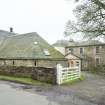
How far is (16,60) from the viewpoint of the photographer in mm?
25719

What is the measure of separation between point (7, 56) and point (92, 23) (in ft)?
41.3

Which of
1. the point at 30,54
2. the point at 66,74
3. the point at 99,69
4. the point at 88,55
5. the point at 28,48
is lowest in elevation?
the point at 99,69

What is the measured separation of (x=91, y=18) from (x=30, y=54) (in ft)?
33.1

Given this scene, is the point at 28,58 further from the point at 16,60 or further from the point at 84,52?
the point at 84,52

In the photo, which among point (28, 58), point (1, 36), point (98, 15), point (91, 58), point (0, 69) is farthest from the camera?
point (91, 58)

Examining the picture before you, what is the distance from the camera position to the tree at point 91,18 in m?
18.6

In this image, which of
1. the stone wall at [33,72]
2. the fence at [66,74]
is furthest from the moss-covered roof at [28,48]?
the fence at [66,74]

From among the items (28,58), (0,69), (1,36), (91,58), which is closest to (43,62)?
(28,58)

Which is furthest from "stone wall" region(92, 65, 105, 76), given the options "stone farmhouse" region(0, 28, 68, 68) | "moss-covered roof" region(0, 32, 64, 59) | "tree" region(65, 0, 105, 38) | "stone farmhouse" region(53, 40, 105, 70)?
"tree" region(65, 0, 105, 38)

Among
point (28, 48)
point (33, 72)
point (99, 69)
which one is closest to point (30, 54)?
point (28, 48)

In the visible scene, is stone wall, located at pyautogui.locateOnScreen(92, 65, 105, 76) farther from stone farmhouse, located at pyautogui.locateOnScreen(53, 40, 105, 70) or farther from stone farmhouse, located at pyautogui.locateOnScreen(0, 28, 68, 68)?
stone farmhouse, located at pyautogui.locateOnScreen(0, 28, 68, 68)

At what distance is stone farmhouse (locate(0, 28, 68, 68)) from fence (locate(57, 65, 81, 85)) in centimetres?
771

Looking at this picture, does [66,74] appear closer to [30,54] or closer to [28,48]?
[30,54]

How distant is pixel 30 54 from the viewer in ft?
84.5
